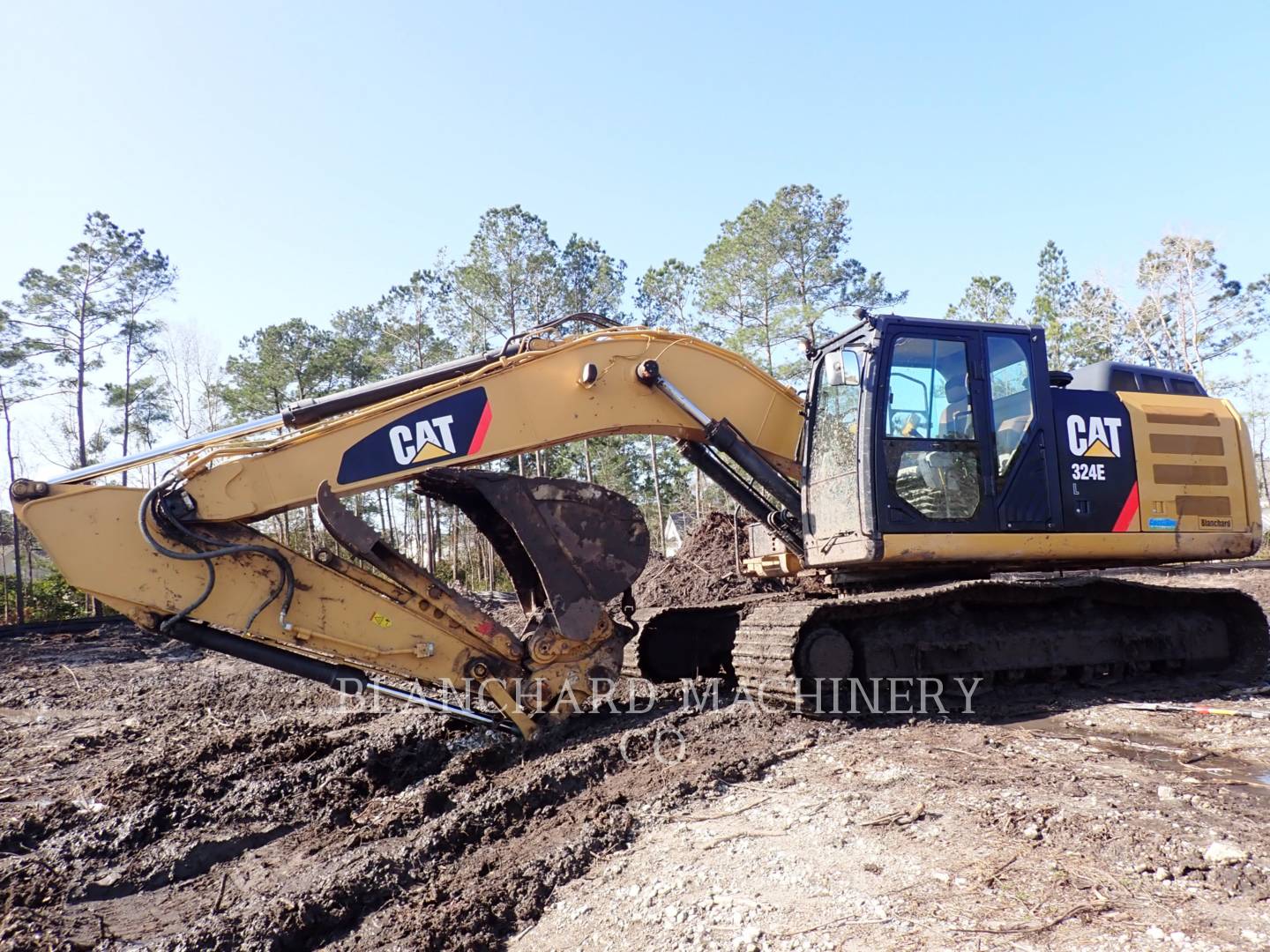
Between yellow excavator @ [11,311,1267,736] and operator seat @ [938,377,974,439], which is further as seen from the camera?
operator seat @ [938,377,974,439]

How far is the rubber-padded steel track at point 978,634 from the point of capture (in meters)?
5.64

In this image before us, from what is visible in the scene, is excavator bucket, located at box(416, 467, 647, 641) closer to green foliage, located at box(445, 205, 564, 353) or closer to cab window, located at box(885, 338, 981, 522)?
cab window, located at box(885, 338, 981, 522)

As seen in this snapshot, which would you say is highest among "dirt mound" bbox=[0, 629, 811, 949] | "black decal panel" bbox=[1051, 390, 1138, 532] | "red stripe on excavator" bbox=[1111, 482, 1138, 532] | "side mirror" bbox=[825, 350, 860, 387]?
"side mirror" bbox=[825, 350, 860, 387]

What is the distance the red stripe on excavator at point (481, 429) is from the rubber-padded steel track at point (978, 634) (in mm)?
2159

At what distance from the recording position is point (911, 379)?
234 inches

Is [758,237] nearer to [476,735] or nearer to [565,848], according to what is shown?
[476,735]

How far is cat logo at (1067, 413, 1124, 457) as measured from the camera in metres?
6.20

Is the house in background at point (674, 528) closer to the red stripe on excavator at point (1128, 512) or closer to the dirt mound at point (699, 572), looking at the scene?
the dirt mound at point (699, 572)

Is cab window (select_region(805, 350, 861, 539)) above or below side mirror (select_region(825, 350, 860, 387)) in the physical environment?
below

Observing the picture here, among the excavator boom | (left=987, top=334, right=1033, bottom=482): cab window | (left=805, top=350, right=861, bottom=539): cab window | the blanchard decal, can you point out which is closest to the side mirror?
(left=805, top=350, right=861, bottom=539): cab window

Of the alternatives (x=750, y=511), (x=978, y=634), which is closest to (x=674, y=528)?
(x=750, y=511)

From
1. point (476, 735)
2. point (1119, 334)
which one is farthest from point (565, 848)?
point (1119, 334)

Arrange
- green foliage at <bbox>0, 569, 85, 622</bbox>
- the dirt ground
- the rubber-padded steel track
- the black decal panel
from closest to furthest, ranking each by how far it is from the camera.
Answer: the dirt ground
the rubber-padded steel track
the black decal panel
green foliage at <bbox>0, 569, 85, 622</bbox>

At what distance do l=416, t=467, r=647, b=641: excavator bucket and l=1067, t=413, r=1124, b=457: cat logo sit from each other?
3.07m
